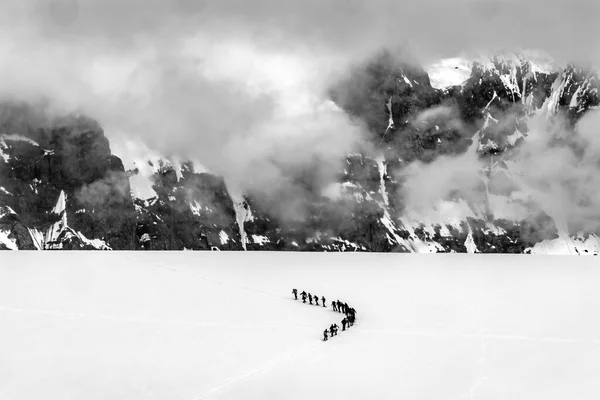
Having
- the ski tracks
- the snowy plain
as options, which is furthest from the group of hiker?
the ski tracks

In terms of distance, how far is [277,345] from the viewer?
5159cm

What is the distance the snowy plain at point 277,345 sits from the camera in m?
39.2

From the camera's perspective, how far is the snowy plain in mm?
39188

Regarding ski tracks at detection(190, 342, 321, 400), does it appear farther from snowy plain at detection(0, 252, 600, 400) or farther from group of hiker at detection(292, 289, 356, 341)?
group of hiker at detection(292, 289, 356, 341)

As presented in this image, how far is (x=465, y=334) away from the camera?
192 feet

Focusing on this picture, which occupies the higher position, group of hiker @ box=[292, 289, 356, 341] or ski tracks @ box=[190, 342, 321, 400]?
group of hiker @ box=[292, 289, 356, 341]

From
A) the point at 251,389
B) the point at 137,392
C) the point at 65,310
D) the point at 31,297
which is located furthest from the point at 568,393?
the point at 31,297

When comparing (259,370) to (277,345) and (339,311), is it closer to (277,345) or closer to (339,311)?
(277,345)

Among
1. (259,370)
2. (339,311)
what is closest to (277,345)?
(259,370)

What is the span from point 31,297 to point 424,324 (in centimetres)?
4246

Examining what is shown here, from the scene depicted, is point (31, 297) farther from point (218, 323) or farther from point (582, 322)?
point (582, 322)

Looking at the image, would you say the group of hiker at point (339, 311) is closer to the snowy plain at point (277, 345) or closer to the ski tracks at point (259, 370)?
the snowy plain at point (277, 345)

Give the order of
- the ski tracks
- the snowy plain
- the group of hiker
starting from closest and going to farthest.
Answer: the ski tracks, the snowy plain, the group of hiker

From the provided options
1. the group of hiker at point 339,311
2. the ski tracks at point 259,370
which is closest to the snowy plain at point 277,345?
the ski tracks at point 259,370
